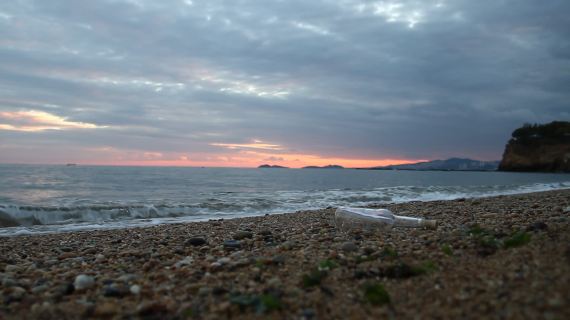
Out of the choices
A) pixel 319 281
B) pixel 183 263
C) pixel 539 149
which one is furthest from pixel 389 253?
pixel 539 149

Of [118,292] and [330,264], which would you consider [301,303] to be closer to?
[330,264]

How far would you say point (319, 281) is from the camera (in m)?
3.47

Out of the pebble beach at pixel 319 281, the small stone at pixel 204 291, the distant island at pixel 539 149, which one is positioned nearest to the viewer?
the pebble beach at pixel 319 281

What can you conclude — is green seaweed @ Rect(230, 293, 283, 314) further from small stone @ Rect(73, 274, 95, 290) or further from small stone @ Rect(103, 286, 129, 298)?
small stone @ Rect(73, 274, 95, 290)

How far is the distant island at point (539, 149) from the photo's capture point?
92938 millimetres

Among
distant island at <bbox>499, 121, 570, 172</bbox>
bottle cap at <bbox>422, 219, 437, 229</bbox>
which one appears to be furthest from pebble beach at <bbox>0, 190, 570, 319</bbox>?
distant island at <bbox>499, 121, 570, 172</bbox>

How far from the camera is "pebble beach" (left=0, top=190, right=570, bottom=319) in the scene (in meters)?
2.79

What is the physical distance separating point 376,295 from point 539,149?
116 metres

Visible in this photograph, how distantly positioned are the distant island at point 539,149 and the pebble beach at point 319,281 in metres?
107

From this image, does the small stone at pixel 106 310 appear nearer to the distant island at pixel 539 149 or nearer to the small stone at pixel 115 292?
the small stone at pixel 115 292

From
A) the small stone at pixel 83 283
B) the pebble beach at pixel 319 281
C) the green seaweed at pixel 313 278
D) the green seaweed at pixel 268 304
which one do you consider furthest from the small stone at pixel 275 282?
the small stone at pixel 83 283

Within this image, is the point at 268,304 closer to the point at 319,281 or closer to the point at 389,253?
the point at 319,281

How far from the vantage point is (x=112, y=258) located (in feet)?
17.9

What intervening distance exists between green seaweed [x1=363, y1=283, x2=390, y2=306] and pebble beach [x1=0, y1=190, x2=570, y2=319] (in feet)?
0.04
